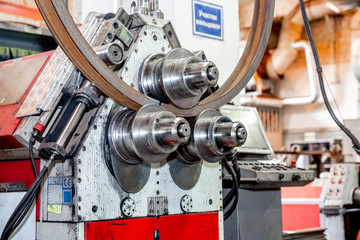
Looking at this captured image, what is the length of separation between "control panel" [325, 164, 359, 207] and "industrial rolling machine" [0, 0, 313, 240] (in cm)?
189

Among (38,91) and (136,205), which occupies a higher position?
(38,91)

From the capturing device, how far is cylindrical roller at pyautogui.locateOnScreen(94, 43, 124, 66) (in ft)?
3.91

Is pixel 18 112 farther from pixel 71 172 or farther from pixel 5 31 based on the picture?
pixel 5 31

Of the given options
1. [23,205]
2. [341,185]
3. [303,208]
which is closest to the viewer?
[23,205]

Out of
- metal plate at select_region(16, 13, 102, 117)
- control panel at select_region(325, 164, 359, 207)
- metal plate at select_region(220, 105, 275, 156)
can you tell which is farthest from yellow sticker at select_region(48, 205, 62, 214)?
control panel at select_region(325, 164, 359, 207)

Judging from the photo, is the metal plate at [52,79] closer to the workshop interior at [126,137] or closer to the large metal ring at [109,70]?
the workshop interior at [126,137]

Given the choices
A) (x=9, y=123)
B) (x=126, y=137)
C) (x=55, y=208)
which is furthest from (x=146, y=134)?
(x=9, y=123)

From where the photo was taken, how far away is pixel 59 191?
119 centimetres

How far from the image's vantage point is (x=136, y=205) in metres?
1.28

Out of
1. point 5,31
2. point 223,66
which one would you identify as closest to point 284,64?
point 223,66

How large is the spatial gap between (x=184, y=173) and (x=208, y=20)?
3.54ft

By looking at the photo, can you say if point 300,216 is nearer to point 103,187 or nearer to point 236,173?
point 236,173

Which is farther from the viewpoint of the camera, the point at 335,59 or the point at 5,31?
the point at 335,59

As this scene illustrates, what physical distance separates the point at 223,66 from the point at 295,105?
4.93 m
